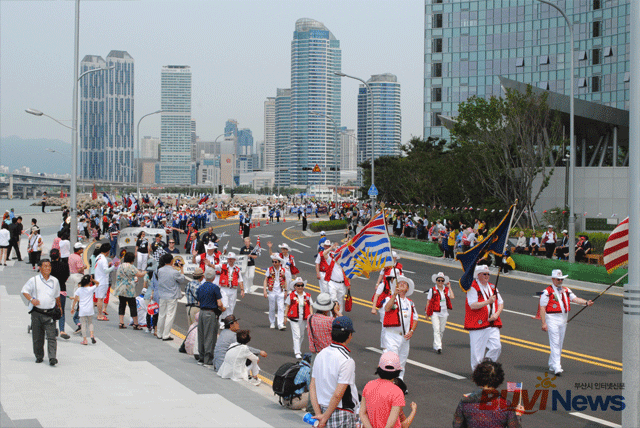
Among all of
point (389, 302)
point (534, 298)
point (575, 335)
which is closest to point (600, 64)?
point (534, 298)

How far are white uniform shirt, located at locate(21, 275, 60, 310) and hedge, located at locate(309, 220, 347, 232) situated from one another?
38120mm

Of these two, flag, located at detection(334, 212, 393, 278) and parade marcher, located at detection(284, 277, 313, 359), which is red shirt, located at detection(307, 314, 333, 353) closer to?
flag, located at detection(334, 212, 393, 278)

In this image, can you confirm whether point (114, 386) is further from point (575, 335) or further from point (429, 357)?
point (575, 335)

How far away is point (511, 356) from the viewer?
42.0 feet

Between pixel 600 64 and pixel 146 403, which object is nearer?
pixel 146 403

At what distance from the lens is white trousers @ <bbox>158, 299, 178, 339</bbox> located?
44.5 ft

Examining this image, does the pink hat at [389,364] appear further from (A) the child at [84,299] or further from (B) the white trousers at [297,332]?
(A) the child at [84,299]

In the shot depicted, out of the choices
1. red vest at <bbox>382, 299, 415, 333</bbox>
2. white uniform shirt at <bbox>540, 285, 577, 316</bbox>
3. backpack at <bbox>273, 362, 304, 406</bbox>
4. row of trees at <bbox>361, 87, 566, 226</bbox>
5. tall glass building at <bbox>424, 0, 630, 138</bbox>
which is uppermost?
tall glass building at <bbox>424, 0, 630, 138</bbox>

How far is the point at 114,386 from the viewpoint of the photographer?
9.84m

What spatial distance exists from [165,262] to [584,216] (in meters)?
34.2

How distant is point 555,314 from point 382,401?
6695 millimetres

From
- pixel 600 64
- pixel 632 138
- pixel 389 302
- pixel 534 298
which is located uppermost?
pixel 600 64

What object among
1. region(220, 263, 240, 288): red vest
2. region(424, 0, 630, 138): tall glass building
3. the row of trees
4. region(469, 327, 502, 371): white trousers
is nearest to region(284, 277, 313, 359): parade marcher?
region(220, 263, 240, 288): red vest

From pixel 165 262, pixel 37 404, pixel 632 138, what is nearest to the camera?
pixel 632 138
